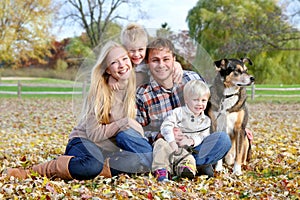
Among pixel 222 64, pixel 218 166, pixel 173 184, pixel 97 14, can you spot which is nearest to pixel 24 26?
pixel 97 14

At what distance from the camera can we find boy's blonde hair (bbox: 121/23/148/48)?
476 centimetres

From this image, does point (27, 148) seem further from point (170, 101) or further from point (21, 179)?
point (170, 101)

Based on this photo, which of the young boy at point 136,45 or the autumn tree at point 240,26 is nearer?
the young boy at point 136,45

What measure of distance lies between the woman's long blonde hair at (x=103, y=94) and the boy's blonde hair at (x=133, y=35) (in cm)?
9

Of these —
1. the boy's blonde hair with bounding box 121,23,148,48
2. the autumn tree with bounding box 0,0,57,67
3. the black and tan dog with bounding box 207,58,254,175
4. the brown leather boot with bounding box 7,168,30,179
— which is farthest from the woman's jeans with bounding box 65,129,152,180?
the autumn tree with bounding box 0,0,57,67

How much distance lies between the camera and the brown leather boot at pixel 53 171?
481cm

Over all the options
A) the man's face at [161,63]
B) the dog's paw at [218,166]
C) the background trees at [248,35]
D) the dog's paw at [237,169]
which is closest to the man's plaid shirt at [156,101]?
the man's face at [161,63]

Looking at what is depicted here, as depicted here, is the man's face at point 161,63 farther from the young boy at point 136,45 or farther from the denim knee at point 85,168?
the denim knee at point 85,168

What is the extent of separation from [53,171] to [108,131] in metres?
0.70

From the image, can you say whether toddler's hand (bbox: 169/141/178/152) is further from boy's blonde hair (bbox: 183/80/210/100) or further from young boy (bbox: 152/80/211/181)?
boy's blonde hair (bbox: 183/80/210/100)

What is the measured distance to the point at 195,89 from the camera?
15.5 feet

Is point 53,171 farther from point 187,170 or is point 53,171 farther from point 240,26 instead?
point 240,26

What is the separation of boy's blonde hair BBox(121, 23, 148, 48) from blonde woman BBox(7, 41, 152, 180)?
96 millimetres

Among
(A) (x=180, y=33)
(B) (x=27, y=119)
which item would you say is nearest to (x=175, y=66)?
(A) (x=180, y=33)
